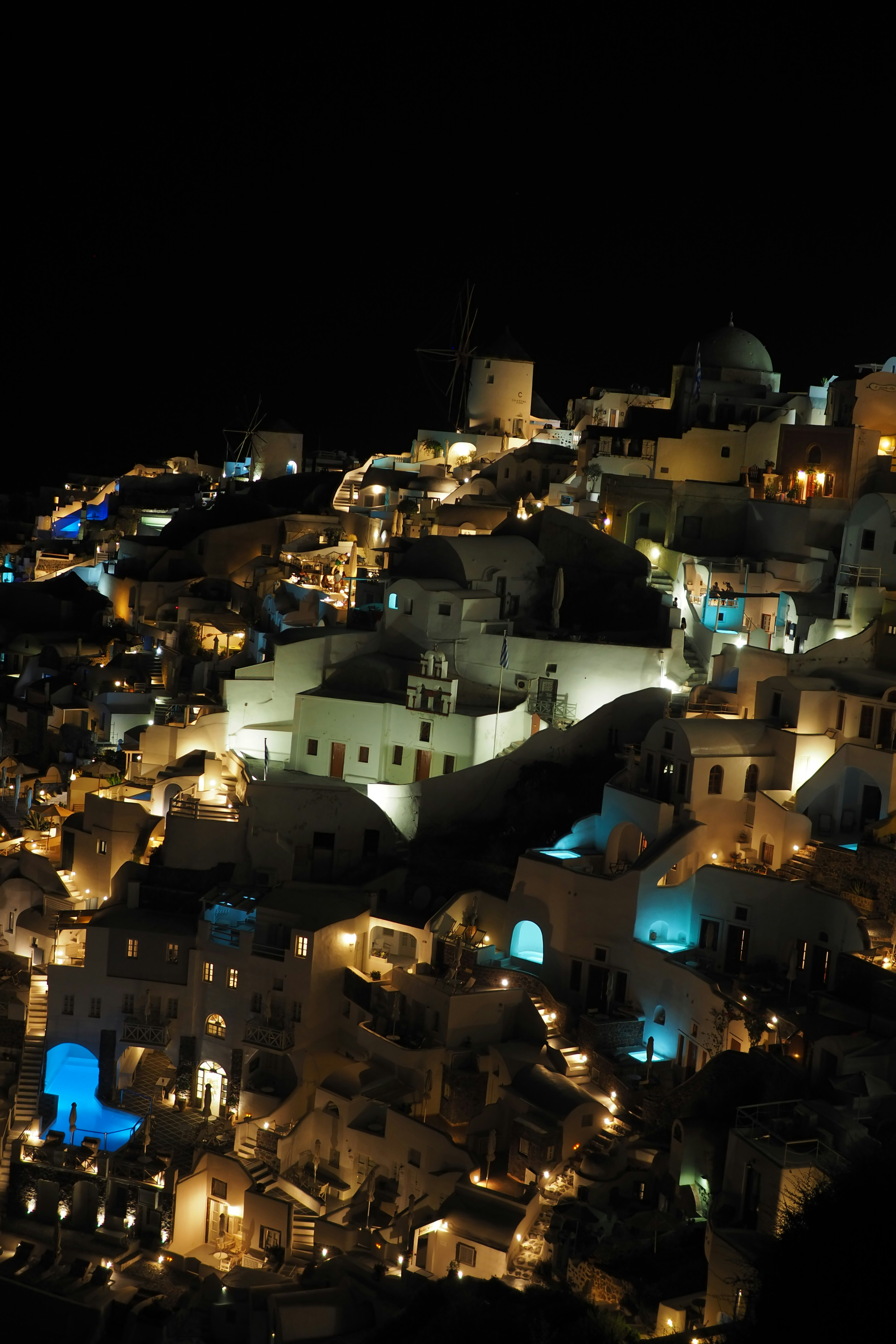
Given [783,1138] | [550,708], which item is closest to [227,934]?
[550,708]

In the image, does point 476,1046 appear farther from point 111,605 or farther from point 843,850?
point 111,605

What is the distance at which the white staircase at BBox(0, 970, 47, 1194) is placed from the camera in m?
26.7

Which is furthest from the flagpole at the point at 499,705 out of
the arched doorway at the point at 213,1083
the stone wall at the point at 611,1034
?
the arched doorway at the point at 213,1083

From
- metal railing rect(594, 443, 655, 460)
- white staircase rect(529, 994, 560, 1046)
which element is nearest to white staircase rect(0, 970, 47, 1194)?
white staircase rect(529, 994, 560, 1046)

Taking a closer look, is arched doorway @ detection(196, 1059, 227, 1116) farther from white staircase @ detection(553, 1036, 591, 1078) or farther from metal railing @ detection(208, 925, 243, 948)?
white staircase @ detection(553, 1036, 591, 1078)

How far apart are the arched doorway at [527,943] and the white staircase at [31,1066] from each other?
8367 millimetres

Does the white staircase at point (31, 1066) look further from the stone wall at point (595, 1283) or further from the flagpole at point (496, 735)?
the stone wall at point (595, 1283)

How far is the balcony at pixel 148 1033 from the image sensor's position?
27016mm

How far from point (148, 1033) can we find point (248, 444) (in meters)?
37.3

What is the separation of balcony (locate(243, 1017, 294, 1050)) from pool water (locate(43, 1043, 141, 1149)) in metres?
2.70

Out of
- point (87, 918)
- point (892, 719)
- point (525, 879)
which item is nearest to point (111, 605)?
point (87, 918)

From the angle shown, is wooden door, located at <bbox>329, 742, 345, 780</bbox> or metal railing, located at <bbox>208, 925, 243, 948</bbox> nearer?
metal railing, located at <bbox>208, 925, 243, 948</bbox>

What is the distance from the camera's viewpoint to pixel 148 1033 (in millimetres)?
27062

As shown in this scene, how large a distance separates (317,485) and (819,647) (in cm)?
2236
